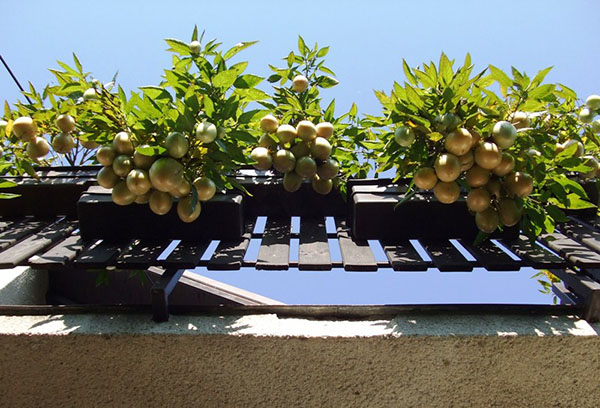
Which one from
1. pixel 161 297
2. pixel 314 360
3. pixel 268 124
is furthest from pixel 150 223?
pixel 314 360

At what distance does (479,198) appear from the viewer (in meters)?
1.45

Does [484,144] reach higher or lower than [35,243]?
higher

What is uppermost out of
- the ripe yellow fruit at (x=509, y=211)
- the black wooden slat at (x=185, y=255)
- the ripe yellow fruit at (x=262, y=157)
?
the ripe yellow fruit at (x=262, y=157)

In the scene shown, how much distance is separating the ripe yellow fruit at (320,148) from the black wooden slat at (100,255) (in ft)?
2.76

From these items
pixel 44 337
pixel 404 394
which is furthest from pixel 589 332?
pixel 44 337

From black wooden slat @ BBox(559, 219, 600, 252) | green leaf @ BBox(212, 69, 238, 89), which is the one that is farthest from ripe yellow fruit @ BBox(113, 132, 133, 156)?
black wooden slat @ BBox(559, 219, 600, 252)

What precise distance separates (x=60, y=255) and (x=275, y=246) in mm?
791

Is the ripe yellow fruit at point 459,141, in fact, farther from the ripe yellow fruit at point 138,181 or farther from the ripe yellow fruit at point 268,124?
the ripe yellow fruit at point 138,181

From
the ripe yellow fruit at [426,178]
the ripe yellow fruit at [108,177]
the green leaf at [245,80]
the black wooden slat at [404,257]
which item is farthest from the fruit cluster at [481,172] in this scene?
the ripe yellow fruit at [108,177]

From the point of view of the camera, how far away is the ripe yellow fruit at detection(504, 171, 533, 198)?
1428 millimetres

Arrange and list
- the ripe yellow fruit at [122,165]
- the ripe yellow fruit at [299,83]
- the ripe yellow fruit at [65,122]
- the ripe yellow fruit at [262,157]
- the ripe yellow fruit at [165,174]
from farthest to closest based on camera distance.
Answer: the ripe yellow fruit at [299,83]
the ripe yellow fruit at [65,122]
the ripe yellow fruit at [262,157]
the ripe yellow fruit at [122,165]
the ripe yellow fruit at [165,174]

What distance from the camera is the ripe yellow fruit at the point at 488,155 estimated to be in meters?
1.37

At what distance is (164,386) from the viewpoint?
145cm

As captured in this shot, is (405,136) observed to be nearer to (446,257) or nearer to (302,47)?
(446,257)
